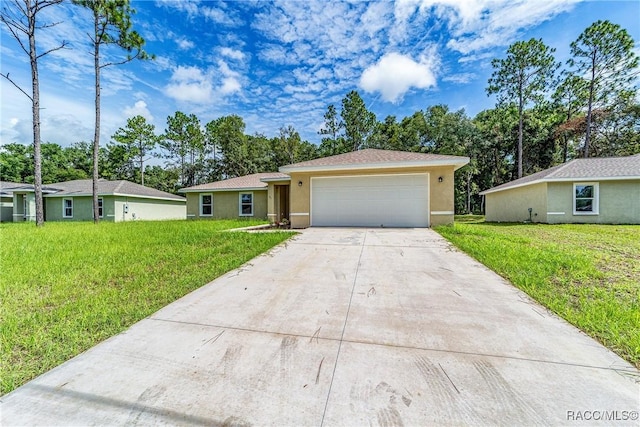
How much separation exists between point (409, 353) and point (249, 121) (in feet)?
115

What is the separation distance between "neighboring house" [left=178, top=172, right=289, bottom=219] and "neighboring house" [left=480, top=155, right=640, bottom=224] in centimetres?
1444

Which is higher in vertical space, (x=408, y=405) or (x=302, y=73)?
(x=302, y=73)

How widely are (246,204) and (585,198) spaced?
60.0 ft

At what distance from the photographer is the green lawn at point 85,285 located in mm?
2459

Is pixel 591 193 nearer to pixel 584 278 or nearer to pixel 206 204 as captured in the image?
pixel 584 278

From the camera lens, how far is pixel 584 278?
13.1ft

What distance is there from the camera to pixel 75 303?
3.38 meters

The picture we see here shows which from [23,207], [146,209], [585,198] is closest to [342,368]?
[585,198]

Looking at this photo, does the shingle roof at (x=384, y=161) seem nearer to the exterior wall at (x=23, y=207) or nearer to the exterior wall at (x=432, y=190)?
the exterior wall at (x=432, y=190)

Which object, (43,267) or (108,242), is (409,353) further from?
(108,242)

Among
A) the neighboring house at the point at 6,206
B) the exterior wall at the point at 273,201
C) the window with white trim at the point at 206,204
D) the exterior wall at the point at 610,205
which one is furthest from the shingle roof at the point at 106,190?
the exterior wall at the point at 610,205

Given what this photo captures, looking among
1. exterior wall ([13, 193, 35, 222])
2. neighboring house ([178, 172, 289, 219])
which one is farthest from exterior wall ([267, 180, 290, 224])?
exterior wall ([13, 193, 35, 222])

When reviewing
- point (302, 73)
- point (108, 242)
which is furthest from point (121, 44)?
point (108, 242)

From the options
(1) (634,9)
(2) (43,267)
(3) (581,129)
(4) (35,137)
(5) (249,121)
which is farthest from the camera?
(5) (249,121)
